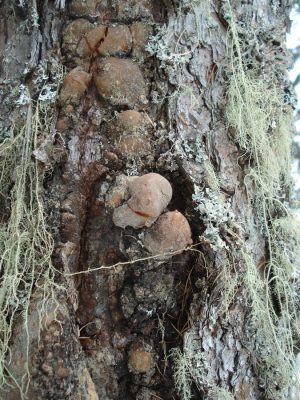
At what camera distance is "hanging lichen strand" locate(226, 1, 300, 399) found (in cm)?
120

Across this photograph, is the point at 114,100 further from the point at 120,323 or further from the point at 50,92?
the point at 120,323

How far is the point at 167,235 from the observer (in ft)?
3.65

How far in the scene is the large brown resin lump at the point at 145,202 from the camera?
110 centimetres

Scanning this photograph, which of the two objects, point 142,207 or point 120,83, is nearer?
point 142,207

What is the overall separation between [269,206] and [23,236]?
2.13 ft

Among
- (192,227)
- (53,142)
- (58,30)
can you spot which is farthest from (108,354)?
(58,30)

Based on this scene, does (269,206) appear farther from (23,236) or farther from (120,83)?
(23,236)

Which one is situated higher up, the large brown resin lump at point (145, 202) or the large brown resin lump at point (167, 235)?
the large brown resin lump at point (145, 202)

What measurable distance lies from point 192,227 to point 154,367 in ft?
1.12

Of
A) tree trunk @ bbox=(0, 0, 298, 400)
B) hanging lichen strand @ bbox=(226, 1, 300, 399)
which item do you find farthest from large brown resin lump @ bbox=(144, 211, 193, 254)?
hanging lichen strand @ bbox=(226, 1, 300, 399)

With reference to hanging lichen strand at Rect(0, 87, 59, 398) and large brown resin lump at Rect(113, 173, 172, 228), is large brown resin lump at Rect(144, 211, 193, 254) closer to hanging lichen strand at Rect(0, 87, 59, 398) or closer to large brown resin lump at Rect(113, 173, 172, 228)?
large brown resin lump at Rect(113, 173, 172, 228)

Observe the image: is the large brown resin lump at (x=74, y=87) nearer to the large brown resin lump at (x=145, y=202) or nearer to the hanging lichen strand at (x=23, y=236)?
the hanging lichen strand at (x=23, y=236)

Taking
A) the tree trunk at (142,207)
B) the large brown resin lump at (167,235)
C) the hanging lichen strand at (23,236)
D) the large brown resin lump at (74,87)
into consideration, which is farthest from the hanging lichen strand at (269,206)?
the hanging lichen strand at (23,236)

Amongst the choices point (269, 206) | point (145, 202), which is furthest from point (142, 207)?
point (269, 206)
